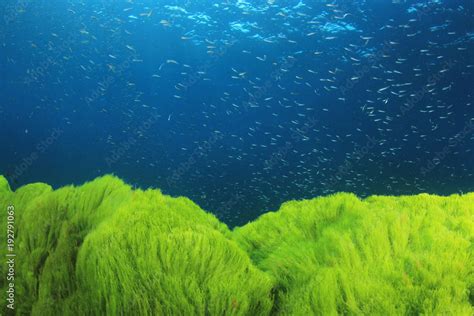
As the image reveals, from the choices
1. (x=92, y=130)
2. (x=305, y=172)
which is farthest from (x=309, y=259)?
(x=92, y=130)

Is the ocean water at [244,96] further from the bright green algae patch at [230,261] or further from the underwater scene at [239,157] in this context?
the bright green algae patch at [230,261]

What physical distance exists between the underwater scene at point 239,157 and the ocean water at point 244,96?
0.22 meters

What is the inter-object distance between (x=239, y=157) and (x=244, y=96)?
1500 centimetres

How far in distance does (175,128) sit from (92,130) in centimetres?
1583

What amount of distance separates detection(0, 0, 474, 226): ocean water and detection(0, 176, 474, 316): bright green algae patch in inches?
360

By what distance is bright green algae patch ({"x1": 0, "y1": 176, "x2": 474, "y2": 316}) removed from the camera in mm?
1553

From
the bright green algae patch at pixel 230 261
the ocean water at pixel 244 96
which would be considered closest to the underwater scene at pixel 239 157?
the bright green algae patch at pixel 230 261

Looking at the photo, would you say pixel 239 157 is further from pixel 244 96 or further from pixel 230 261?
pixel 230 261

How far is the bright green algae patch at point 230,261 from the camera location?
155 cm

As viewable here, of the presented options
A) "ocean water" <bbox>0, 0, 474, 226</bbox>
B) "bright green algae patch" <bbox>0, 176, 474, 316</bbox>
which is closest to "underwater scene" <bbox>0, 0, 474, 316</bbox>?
"bright green algae patch" <bbox>0, 176, 474, 316</bbox>

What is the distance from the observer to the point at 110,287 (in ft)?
5.28

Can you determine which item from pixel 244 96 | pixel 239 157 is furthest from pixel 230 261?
pixel 244 96

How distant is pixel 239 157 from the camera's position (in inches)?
1153

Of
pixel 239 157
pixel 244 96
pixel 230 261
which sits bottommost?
pixel 230 261
